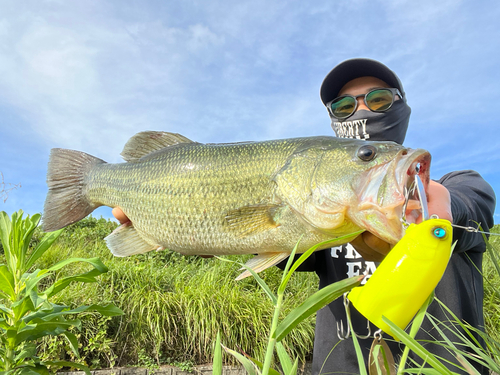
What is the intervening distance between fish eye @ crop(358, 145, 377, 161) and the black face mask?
117 cm

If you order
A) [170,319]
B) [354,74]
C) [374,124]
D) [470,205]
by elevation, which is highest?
[354,74]

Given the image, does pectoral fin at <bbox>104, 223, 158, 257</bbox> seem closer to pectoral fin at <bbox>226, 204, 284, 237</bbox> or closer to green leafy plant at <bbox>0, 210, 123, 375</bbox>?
green leafy plant at <bbox>0, 210, 123, 375</bbox>

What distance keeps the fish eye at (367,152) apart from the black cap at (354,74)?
4.51ft

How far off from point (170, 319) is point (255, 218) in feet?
15.2

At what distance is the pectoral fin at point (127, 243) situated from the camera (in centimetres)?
213

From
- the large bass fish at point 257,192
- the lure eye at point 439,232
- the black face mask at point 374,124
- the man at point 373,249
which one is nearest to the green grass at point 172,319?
the man at point 373,249

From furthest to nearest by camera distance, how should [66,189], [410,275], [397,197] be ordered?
[66,189], [397,197], [410,275]

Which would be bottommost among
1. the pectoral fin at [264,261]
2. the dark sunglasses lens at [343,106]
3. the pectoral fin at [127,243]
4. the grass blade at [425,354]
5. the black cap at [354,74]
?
the grass blade at [425,354]

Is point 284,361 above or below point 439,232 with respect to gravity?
below

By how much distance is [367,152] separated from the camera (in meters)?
1.63

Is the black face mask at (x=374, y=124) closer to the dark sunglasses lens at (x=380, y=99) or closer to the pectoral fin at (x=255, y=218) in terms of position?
the dark sunglasses lens at (x=380, y=99)

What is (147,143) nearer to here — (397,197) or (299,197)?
(299,197)

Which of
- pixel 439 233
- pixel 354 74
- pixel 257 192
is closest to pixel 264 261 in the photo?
pixel 257 192

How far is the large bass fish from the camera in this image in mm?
1448
